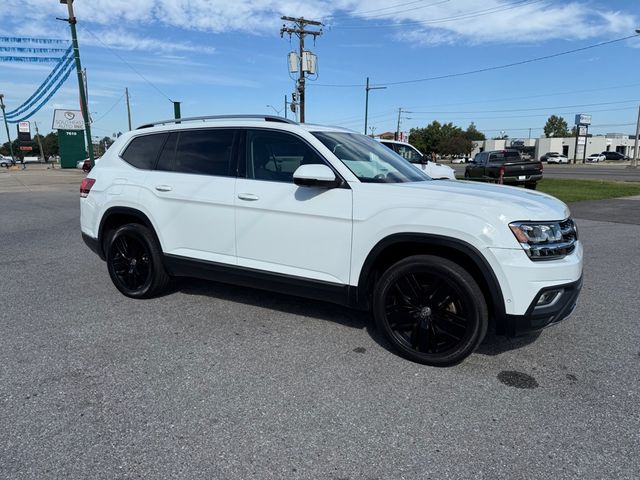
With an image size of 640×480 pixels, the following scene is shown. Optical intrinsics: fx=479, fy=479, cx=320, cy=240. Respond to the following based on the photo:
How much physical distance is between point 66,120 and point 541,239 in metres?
57.7

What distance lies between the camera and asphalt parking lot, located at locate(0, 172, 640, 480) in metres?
2.52

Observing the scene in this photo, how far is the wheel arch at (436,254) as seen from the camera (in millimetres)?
3309

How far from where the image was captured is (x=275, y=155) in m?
4.29

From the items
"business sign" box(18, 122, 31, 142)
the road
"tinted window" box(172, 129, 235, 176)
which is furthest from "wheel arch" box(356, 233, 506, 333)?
"business sign" box(18, 122, 31, 142)

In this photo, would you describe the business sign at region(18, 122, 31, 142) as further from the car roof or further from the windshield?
the windshield

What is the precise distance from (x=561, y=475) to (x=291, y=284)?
2384mm

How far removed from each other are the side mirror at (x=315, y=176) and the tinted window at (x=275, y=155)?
0.94 feet

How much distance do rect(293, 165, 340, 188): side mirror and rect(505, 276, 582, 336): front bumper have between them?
5.40 ft

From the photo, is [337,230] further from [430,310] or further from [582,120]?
[582,120]

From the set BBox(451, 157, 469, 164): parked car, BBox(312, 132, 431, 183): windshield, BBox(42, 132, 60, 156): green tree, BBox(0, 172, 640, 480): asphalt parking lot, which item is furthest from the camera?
BBox(42, 132, 60, 156): green tree

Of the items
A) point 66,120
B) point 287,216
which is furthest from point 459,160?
point 287,216

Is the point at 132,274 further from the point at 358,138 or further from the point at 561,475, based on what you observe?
the point at 561,475

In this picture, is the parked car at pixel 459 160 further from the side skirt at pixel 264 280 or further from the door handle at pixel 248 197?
the door handle at pixel 248 197

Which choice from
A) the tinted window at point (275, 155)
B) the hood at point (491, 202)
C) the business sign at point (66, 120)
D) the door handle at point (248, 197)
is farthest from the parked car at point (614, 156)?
the door handle at point (248, 197)
